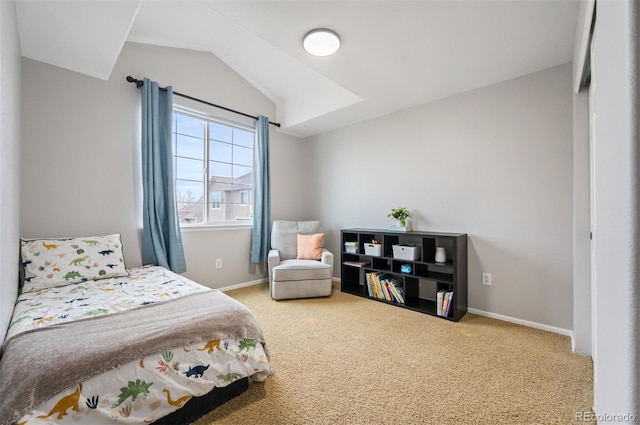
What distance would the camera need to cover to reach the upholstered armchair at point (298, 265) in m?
3.11

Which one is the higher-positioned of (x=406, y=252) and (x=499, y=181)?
(x=499, y=181)

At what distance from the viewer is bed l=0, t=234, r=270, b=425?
1.02 m

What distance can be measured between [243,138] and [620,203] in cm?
376

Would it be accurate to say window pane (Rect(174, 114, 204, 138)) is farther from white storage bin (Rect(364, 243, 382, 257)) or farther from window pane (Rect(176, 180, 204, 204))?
white storage bin (Rect(364, 243, 382, 257))

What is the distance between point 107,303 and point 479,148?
3.29 m

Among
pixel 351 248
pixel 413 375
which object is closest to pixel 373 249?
pixel 351 248

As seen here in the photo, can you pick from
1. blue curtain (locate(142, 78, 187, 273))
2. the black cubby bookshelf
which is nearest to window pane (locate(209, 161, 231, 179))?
blue curtain (locate(142, 78, 187, 273))

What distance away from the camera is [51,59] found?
2.30 metres

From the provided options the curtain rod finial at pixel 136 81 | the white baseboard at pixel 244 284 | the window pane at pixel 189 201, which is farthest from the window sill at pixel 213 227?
the curtain rod finial at pixel 136 81

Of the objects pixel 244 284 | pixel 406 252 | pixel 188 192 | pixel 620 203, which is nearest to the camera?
pixel 620 203

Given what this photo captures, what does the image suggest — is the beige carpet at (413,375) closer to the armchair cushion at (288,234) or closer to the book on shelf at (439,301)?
the book on shelf at (439,301)

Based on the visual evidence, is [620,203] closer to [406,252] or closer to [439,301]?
[439,301]

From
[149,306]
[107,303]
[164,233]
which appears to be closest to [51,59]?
[164,233]

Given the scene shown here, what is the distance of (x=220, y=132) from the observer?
354 centimetres
